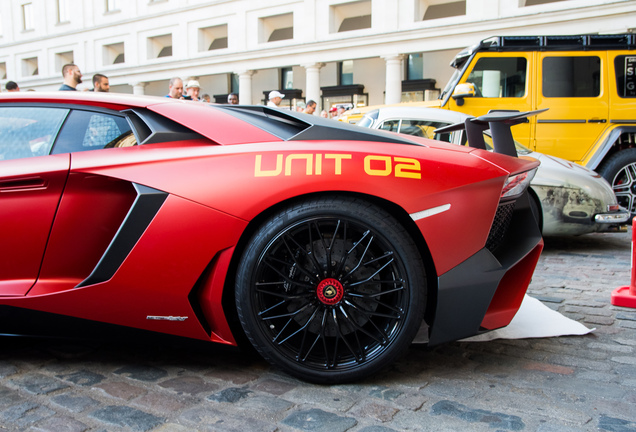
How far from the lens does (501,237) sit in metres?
2.54

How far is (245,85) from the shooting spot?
29328mm

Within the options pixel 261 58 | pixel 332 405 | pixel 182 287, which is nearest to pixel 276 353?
pixel 332 405

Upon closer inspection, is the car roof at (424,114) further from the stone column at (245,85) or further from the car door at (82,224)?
the stone column at (245,85)

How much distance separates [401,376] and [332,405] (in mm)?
406

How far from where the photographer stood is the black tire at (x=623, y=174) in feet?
23.7

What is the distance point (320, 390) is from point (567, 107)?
21.0ft

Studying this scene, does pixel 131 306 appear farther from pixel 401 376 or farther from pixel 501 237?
pixel 501 237

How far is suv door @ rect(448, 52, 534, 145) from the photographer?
735 cm

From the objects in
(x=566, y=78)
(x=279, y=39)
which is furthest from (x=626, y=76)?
(x=279, y=39)

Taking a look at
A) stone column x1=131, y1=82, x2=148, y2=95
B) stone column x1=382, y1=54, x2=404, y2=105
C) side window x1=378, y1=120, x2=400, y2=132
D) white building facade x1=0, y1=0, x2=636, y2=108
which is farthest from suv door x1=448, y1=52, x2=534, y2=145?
stone column x1=131, y1=82, x2=148, y2=95

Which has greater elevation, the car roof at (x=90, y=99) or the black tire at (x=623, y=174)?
the car roof at (x=90, y=99)

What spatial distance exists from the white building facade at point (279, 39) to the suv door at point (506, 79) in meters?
13.6

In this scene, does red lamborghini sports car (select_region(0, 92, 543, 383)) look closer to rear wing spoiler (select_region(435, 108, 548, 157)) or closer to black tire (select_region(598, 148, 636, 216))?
rear wing spoiler (select_region(435, 108, 548, 157))

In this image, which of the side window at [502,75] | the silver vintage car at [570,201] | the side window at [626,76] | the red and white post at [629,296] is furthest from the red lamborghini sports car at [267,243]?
the side window at [626,76]
